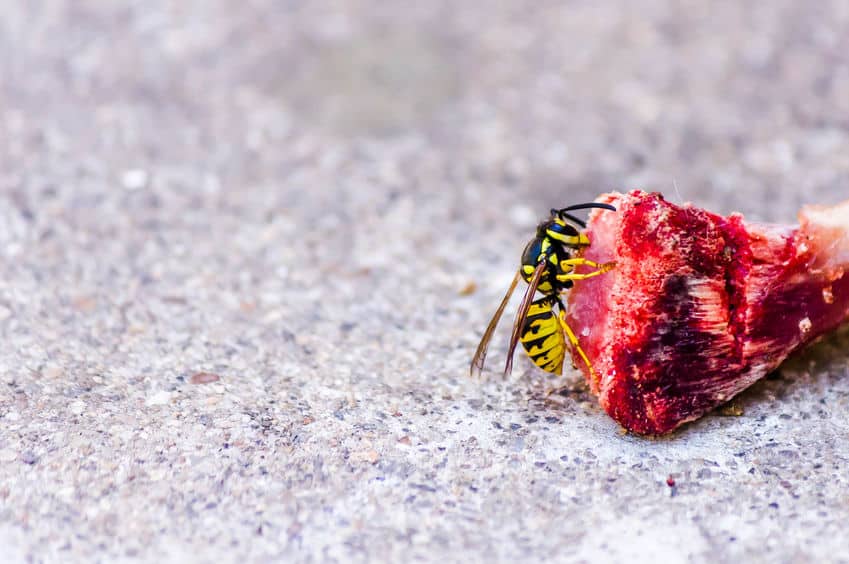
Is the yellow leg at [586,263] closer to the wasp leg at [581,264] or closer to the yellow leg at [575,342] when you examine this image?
the wasp leg at [581,264]

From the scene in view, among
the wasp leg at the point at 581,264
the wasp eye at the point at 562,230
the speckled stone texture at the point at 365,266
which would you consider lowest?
the speckled stone texture at the point at 365,266

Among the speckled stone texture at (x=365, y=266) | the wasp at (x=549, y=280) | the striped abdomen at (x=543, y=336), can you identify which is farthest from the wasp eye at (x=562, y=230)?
the speckled stone texture at (x=365, y=266)

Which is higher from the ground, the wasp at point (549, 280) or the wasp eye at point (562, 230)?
the wasp eye at point (562, 230)

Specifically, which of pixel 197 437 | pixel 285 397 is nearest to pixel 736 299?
pixel 285 397

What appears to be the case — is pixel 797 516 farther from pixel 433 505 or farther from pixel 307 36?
pixel 307 36

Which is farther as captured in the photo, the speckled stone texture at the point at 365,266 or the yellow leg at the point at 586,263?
the yellow leg at the point at 586,263

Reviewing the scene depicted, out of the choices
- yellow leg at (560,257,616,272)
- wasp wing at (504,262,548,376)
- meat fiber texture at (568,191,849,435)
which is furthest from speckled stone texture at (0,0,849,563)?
yellow leg at (560,257,616,272)

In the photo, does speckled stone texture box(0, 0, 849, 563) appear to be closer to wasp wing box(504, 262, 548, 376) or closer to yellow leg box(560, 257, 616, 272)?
wasp wing box(504, 262, 548, 376)

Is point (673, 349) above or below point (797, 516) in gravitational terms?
above
